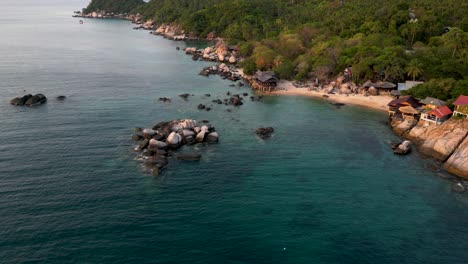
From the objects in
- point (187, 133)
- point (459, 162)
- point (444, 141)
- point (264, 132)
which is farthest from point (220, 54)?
point (459, 162)

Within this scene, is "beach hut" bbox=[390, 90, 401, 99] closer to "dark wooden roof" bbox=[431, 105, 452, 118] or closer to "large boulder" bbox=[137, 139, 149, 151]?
"dark wooden roof" bbox=[431, 105, 452, 118]

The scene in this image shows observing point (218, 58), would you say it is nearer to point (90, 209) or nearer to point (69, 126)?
point (69, 126)

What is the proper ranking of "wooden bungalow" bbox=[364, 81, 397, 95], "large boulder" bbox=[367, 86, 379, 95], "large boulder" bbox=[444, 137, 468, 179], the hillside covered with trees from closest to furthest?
"large boulder" bbox=[444, 137, 468, 179]
the hillside covered with trees
"wooden bungalow" bbox=[364, 81, 397, 95]
"large boulder" bbox=[367, 86, 379, 95]

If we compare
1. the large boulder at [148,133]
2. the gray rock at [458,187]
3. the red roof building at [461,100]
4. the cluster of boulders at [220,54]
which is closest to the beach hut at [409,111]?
the red roof building at [461,100]

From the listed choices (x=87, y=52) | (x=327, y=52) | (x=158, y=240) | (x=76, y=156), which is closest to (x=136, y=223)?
(x=158, y=240)

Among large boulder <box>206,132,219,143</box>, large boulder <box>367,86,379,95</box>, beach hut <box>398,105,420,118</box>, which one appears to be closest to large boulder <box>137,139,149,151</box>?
large boulder <box>206,132,219,143</box>

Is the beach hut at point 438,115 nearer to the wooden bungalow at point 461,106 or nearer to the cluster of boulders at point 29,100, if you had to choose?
the wooden bungalow at point 461,106
